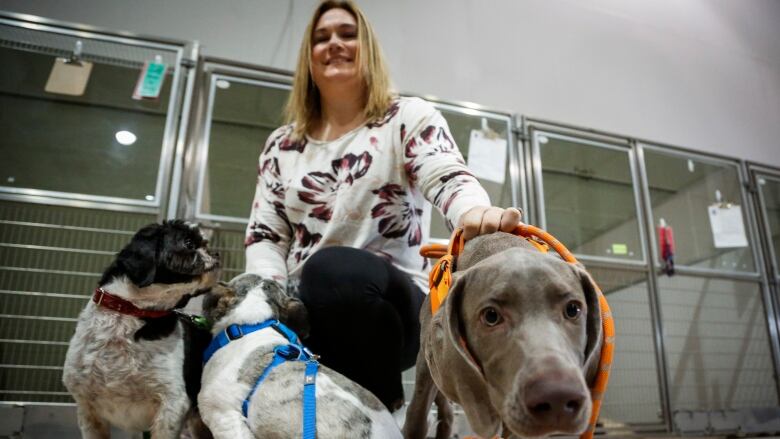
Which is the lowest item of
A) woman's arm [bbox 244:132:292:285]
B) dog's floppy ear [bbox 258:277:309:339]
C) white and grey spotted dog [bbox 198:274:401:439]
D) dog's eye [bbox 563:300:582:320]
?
white and grey spotted dog [bbox 198:274:401:439]

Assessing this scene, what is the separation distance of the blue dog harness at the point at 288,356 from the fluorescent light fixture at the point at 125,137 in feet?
4.62

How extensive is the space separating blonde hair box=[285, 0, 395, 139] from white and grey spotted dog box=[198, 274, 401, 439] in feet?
2.47

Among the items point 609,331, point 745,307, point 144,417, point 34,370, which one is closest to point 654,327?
point 745,307

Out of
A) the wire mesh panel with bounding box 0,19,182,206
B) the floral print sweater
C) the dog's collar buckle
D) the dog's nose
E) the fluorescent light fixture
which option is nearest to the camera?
the dog's nose

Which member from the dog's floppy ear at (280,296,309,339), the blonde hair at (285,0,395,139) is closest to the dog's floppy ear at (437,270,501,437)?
the dog's floppy ear at (280,296,309,339)

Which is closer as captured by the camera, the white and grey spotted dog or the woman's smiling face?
the white and grey spotted dog

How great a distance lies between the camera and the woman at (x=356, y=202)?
143 centimetres

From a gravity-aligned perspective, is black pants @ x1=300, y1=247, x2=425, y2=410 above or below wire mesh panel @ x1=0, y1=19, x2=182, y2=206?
below

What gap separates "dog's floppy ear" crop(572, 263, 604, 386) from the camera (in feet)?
2.83

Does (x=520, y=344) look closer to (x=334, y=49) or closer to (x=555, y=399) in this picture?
(x=555, y=399)

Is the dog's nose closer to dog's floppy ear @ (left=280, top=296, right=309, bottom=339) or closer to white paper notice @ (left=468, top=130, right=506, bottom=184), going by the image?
dog's floppy ear @ (left=280, top=296, right=309, bottom=339)

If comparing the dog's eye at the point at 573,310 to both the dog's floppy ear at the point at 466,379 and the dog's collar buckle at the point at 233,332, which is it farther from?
the dog's collar buckle at the point at 233,332

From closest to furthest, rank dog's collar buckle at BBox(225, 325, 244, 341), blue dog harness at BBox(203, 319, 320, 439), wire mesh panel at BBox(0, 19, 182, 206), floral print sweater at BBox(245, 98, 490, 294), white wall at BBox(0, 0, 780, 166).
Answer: blue dog harness at BBox(203, 319, 320, 439)
dog's collar buckle at BBox(225, 325, 244, 341)
floral print sweater at BBox(245, 98, 490, 294)
wire mesh panel at BBox(0, 19, 182, 206)
white wall at BBox(0, 0, 780, 166)

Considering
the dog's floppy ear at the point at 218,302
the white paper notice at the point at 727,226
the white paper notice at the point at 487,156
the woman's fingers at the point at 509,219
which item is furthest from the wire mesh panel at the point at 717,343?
the dog's floppy ear at the point at 218,302
